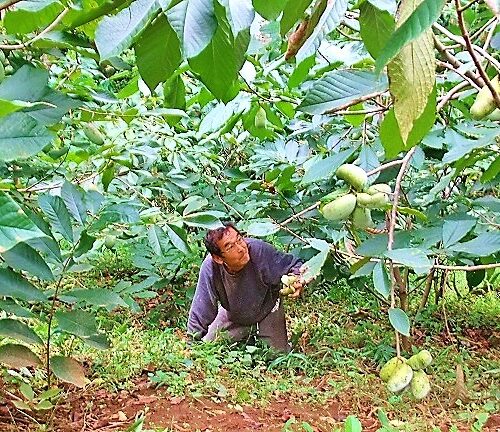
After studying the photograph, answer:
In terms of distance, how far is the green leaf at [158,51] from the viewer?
66 centimetres

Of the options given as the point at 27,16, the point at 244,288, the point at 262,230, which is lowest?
the point at 244,288

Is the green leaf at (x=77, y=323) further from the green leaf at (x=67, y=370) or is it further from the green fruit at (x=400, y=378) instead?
the green fruit at (x=400, y=378)

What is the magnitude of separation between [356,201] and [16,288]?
0.77 metres

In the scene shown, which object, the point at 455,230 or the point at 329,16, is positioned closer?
the point at 329,16

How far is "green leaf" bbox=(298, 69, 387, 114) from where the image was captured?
1057 mm

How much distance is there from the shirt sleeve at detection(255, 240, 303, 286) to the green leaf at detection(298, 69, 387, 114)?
2201mm

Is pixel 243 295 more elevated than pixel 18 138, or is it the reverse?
pixel 18 138

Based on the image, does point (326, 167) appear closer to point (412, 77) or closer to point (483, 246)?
point (483, 246)

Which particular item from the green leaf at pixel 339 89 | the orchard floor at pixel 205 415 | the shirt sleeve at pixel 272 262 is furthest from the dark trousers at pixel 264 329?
the green leaf at pixel 339 89

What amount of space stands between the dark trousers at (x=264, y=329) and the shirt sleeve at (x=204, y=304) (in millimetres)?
48

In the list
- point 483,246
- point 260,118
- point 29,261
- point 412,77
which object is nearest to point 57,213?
point 29,261

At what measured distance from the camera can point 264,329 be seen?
347 cm

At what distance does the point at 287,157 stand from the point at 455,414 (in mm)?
1158

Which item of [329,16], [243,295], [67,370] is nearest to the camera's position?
[329,16]
